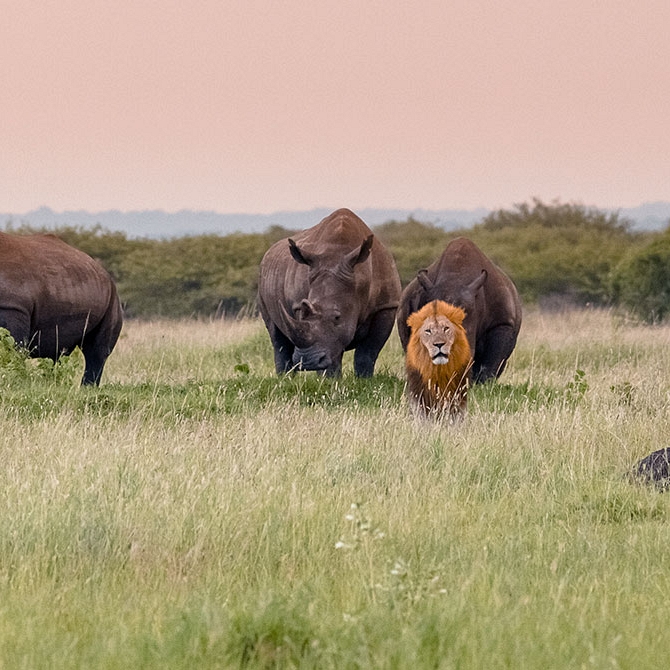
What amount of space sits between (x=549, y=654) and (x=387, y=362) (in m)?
12.4

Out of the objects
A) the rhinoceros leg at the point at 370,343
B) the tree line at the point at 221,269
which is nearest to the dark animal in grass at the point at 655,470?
the rhinoceros leg at the point at 370,343

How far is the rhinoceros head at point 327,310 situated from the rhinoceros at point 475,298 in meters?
0.63

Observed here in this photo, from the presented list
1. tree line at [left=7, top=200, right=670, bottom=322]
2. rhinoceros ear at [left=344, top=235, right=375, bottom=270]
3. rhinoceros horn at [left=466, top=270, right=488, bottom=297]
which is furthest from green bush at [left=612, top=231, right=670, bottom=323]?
rhinoceros horn at [left=466, top=270, right=488, bottom=297]

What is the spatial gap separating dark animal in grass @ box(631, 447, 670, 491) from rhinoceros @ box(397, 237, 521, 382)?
3405 millimetres

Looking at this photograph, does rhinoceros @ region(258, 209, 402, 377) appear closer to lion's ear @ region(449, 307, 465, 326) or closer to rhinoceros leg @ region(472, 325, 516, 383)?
rhinoceros leg @ region(472, 325, 516, 383)

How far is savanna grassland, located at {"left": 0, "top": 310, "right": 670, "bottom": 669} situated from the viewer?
13.3ft

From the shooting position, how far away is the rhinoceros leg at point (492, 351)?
40.3ft

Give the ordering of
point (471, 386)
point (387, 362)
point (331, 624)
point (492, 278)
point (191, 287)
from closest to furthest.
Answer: point (331, 624) < point (471, 386) < point (492, 278) < point (387, 362) < point (191, 287)

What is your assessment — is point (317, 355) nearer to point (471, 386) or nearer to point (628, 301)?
point (471, 386)

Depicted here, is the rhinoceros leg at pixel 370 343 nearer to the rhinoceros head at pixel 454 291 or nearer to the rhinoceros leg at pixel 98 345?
the rhinoceros head at pixel 454 291

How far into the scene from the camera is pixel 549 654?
13.0 ft

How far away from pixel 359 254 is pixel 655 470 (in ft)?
15.6

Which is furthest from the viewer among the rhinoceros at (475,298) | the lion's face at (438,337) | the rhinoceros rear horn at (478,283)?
the rhinoceros at (475,298)

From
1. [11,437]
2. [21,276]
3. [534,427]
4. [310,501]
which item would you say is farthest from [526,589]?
[21,276]
